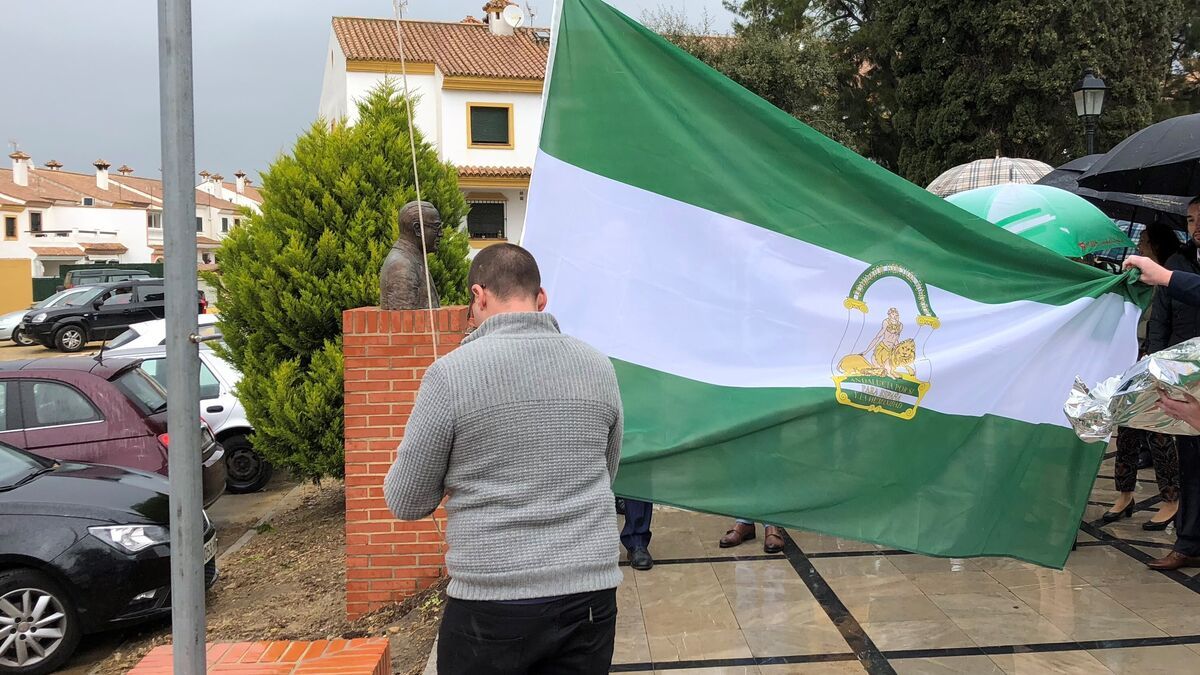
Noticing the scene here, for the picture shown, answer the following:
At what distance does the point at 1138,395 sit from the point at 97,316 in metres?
26.8

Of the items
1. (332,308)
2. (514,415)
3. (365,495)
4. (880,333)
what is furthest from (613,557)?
(332,308)

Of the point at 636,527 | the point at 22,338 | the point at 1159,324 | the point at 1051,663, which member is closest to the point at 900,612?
the point at 1051,663

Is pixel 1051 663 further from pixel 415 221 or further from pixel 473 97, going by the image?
pixel 473 97

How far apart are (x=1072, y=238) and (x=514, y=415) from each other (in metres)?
4.46

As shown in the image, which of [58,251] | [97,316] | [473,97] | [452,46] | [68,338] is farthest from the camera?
[58,251]

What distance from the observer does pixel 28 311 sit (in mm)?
25578

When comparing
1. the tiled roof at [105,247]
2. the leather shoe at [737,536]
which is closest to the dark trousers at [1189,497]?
the leather shoe at [737,536]

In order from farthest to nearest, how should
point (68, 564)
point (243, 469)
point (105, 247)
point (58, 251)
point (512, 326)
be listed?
point (105, 247), point (58, 251), point (243, 469), point (68, 564), point (512, 326)

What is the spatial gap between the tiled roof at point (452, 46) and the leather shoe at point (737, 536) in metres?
31.0

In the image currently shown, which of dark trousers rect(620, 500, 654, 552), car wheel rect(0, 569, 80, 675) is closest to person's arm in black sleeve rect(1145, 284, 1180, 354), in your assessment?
dark trousers rect(620, 500, 654, 552)

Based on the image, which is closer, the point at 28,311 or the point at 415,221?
the point at 415,221

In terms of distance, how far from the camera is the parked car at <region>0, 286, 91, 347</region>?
82.9 feet

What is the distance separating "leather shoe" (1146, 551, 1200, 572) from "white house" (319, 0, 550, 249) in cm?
3064

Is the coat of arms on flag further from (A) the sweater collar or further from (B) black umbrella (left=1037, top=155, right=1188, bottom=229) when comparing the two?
(B) black umbrella (left=1037, top=155, right=1188, bottom=229)
